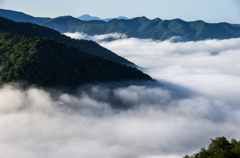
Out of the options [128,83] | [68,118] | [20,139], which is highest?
[128,83]

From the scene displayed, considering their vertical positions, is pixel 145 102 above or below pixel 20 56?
below

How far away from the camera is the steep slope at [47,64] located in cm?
12144

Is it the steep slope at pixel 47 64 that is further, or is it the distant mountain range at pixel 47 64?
the distant mountain range at pixel 47 64

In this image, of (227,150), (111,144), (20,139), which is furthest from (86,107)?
(227,150)

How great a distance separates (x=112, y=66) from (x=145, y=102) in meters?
43.0

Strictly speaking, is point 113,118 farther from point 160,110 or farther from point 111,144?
point 160,110

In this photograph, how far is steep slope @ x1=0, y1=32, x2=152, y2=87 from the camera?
121438 millimetres

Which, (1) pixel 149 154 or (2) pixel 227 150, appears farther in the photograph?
(1) pixel 149 154

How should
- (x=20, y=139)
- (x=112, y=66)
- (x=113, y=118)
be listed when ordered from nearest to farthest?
(x=20, y=139) < (x=113, y=118) < (x=112, y=66)

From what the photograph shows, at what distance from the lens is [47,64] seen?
130 meters

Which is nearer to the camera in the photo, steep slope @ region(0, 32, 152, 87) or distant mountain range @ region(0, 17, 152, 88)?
steep slope @ region(0, 32, 152, 87)

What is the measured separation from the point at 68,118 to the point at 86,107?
18794mm

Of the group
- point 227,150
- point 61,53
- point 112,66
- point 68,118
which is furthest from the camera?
point 112,66

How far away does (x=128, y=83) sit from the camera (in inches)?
6905
